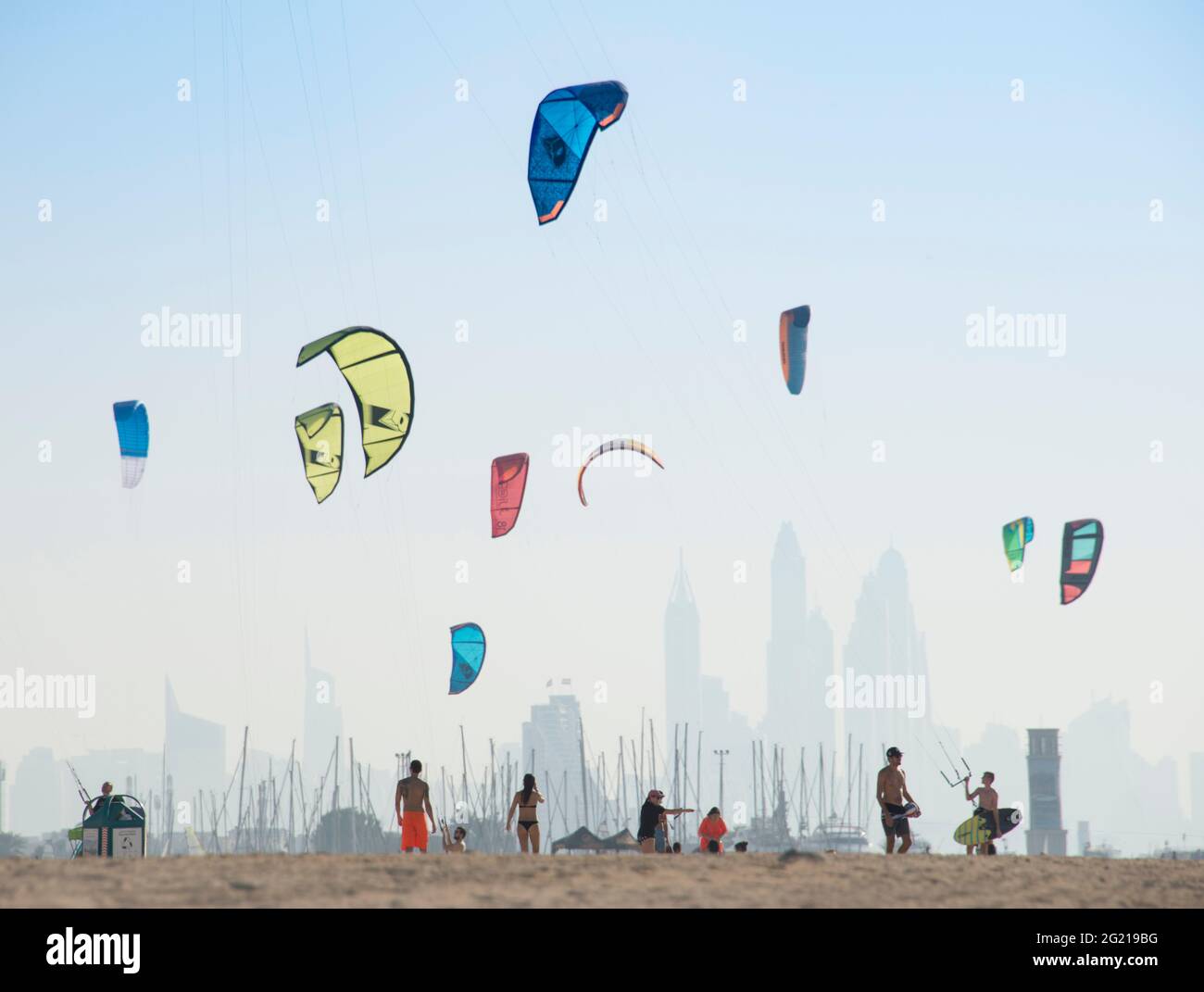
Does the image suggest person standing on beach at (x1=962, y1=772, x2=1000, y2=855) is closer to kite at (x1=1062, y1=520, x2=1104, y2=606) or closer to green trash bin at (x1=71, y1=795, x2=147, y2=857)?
green trash bin at (x1=71, y1=795, x2=147, y2=857)

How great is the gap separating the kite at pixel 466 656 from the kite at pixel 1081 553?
44.6 ft

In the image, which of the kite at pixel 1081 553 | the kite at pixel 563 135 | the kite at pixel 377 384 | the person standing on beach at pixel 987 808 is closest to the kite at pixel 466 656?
the kite at pixel 377 384

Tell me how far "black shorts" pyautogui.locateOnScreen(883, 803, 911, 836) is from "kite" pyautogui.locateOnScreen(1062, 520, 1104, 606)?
2136 centimetres

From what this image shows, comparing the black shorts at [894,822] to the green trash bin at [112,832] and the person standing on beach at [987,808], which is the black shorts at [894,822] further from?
the green trash bin at [112,832]

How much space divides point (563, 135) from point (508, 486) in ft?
38.0

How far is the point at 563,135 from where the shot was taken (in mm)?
28703

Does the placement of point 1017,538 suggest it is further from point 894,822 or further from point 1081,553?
point 894,822

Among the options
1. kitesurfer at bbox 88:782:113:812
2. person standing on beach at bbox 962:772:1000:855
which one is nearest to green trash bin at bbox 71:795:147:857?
kitesurfer at bbox 88:782:113:812

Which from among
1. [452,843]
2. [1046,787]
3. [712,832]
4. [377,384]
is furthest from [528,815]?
[1046,787]

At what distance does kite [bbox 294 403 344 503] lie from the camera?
107 ft

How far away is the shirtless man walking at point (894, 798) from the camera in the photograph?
21281 mm
